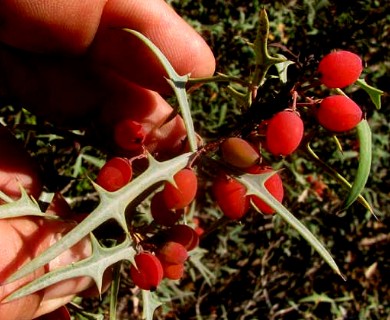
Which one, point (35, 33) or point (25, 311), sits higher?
point (35, 33)

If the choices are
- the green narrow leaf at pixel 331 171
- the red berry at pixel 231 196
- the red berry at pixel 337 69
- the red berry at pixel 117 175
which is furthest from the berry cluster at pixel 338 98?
the red berry at pixel 117 175

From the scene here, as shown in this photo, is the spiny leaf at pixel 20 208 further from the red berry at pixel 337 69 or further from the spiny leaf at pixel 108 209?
the red berry at pixel 337 69

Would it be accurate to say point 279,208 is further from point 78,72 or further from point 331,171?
point 78,72

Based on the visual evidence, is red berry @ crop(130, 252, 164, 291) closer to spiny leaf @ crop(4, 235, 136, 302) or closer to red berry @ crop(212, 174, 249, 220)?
spiny leaf @ crop(4, 235, 136, 302)

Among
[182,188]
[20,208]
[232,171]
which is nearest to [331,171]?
[232,171]

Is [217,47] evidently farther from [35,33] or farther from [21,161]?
[21,161]

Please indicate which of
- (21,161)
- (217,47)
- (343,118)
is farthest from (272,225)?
(343,118)
